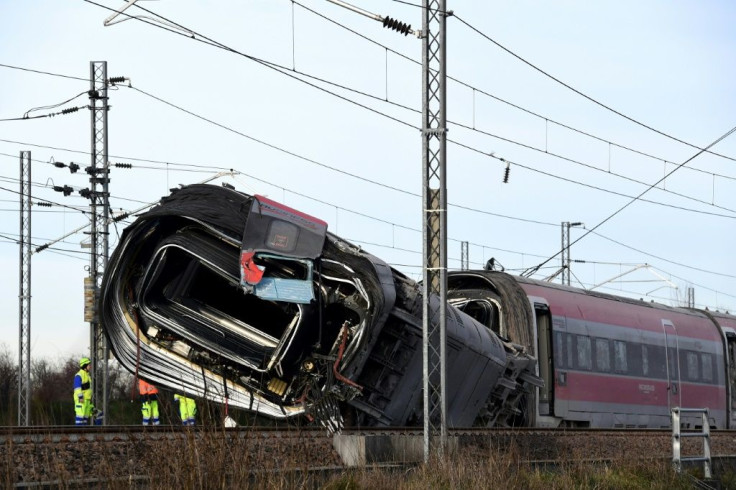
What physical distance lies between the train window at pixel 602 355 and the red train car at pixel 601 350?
2cm

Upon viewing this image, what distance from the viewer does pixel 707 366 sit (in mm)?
25750

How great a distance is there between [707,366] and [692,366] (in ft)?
2.82

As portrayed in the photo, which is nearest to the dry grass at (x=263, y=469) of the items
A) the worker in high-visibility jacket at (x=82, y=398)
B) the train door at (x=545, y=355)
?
the train door at (x=545, y=355)

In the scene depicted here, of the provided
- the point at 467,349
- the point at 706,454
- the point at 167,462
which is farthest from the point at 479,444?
the point at 167,462

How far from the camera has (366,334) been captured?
546 inches

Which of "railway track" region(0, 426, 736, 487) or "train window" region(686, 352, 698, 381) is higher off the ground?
"train window" region(686, 352, 698, 381)

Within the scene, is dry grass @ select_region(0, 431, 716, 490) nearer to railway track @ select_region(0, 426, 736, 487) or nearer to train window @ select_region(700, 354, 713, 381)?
railway track @ select_region(0, 426, 736, 487)

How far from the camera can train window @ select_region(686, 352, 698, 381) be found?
24953 millimetres

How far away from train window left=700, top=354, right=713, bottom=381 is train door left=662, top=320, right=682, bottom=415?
1363 mm

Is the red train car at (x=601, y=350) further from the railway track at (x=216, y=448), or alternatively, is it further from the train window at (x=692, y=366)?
the railway track at (x=216, y=448)

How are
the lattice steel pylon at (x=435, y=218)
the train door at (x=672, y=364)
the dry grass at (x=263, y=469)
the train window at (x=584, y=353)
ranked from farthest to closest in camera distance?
1. the train door at (x=672, y=364)
2. the train window at (x=584, y=353)
3. the lattice steel pylon at (x=435, y=218)
4. the dry grass at (x=263, y=469)

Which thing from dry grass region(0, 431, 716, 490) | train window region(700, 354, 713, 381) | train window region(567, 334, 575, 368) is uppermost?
train window region(567, 334, 575, 368)

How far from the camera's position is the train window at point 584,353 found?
21016mm

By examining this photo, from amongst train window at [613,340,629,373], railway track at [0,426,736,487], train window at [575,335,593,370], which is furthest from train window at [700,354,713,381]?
railway track at [0,426,736,487]
